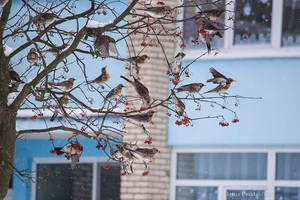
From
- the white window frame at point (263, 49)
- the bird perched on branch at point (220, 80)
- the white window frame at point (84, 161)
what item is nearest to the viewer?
the bird perched on branch at point (220, 80)

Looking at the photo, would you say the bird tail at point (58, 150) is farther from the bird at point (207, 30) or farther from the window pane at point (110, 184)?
the window pane at point (110, 184)

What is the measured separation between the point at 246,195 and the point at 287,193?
53 cm

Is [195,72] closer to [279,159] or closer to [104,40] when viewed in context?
[279,159]

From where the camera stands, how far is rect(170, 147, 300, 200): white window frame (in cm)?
754

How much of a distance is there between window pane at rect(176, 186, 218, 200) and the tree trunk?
4.41 m

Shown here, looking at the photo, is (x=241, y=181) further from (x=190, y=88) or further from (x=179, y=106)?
(x=179, y=106)

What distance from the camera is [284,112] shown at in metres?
7.44

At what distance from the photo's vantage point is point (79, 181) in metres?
9.21

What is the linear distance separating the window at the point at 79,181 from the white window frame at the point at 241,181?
3.94 feet

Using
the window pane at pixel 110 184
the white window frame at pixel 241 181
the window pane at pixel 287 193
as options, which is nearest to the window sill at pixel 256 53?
the white window frame at pixel 241 181

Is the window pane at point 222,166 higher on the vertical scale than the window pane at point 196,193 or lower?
higher

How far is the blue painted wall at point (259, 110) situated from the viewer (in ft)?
24.4

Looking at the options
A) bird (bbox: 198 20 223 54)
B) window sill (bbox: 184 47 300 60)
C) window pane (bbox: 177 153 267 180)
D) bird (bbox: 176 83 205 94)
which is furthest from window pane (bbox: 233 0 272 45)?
bird (bbox: 198 20 223 54)

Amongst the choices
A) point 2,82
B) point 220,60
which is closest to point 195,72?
point 220,60
